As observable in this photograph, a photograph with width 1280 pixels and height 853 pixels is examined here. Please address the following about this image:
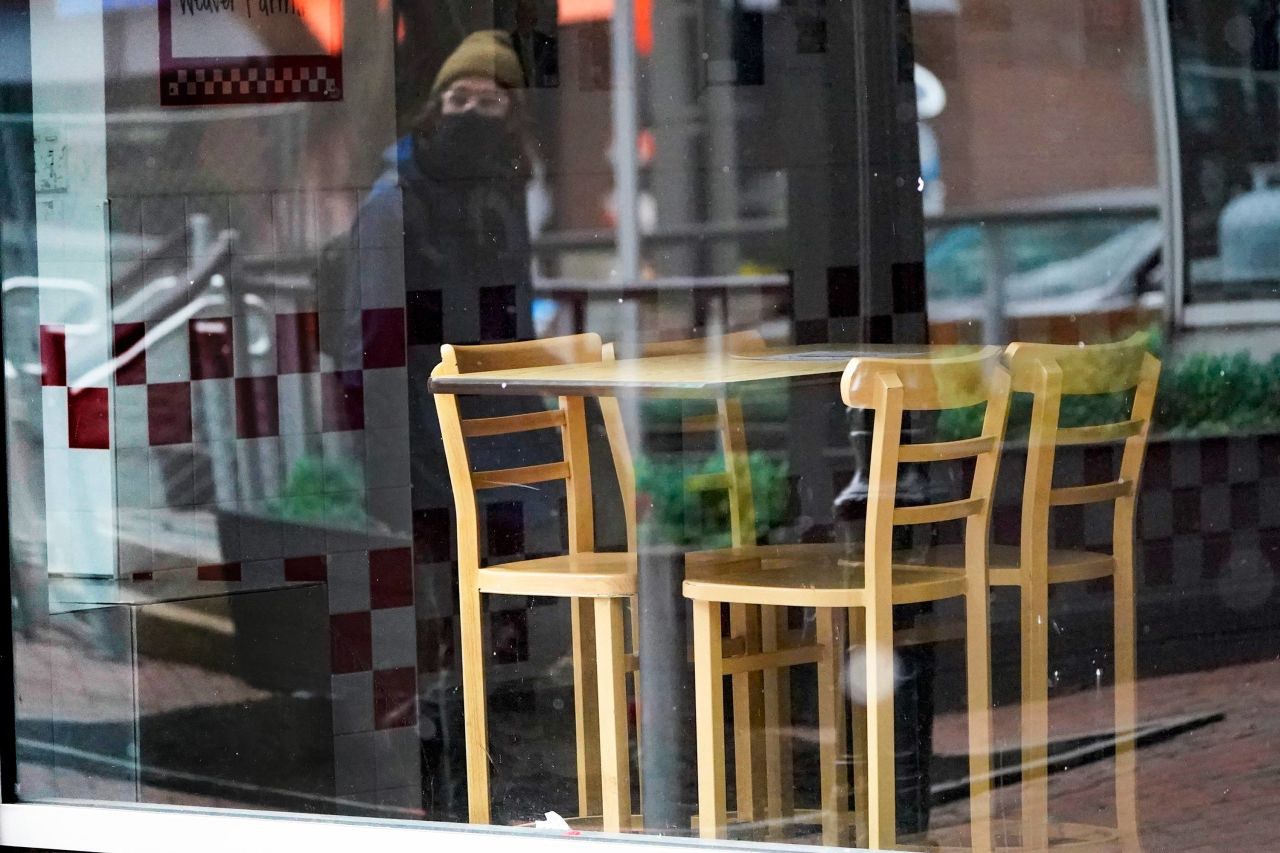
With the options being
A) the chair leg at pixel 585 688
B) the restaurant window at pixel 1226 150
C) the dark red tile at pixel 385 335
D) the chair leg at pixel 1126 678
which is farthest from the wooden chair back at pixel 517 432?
the restaurant window at pixel 1226 150

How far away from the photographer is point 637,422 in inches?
119

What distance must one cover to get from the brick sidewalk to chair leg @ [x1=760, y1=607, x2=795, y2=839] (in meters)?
0.24

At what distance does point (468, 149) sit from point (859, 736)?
1.21 metres

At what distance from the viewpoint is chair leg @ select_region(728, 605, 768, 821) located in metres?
2.81

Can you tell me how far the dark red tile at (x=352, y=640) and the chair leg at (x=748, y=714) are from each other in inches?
31.7

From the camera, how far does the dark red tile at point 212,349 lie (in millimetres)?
3236

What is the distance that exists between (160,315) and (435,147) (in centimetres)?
56

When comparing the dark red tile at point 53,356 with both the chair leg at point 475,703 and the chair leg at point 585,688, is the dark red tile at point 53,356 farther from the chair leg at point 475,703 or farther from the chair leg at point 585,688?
the chair leg at point 585,688

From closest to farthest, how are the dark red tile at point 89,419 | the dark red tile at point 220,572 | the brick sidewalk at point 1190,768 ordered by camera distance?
the brick sidewalk at point 1190,768, the dark red tile at point 89,419, the dark red tile at point 220,572

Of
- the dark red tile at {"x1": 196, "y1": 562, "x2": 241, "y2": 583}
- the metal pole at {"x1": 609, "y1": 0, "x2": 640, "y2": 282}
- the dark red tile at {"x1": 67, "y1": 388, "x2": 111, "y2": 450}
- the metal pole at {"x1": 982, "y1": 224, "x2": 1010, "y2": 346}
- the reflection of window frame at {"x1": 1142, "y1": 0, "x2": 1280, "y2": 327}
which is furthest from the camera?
the dark red tile at {"x1": 196, "y1": 562, "x2": 241, "y2": 583}

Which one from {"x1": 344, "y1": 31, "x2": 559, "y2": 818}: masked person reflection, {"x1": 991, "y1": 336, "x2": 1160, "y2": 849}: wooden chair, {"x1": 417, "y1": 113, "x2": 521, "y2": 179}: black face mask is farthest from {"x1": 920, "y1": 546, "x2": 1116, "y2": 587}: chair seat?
{"x1": 417, "y1": 113, "x2": 521, "y2": 179}: black face mask

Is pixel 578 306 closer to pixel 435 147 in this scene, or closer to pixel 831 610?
pixel 435 147

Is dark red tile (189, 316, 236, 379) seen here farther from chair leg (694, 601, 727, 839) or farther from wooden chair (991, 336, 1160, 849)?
wooden chair (991, 336, 1160, 849)

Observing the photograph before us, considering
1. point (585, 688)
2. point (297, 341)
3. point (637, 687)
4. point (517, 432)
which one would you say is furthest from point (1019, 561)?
point (297, 341)
